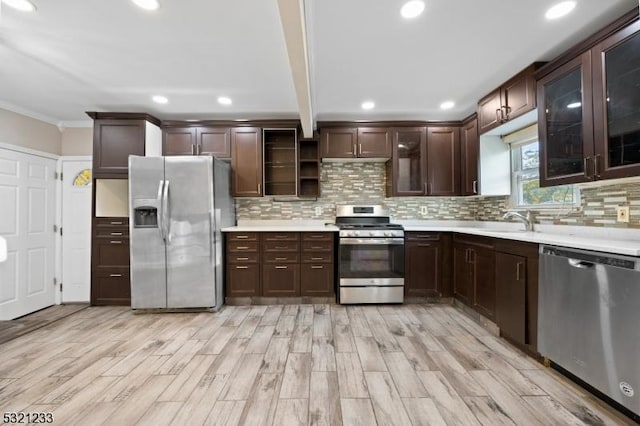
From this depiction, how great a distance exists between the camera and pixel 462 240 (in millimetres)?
3244

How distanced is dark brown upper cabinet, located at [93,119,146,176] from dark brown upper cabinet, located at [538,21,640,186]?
4204 millimetres

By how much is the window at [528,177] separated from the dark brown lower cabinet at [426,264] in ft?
3.06

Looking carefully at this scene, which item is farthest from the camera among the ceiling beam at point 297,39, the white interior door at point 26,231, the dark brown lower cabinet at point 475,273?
the white interior door at point 26,231

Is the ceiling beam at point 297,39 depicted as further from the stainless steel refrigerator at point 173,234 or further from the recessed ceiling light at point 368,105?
the stainless steel refrigerator at point 173,234

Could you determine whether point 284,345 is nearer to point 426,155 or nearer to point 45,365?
point 45,365

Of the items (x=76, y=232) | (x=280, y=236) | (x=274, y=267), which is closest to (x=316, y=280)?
(x=274, y=267)

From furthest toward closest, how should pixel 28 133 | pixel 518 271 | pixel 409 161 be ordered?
pixel 409 161 → pixel 28 133 → pixel 518 271

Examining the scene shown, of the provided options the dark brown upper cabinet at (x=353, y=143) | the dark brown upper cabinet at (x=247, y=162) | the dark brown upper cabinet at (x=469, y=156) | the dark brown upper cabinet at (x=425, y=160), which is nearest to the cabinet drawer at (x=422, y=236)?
the dark brown upper cabinet at (x=425, y=160)

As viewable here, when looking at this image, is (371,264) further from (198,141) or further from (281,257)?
(198,141)

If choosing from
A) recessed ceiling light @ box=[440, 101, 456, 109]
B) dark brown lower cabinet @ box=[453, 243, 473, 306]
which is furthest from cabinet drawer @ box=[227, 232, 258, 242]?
recessed ceiling light @ box=[440, 101, 456, 109]

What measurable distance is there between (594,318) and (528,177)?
73.5 inches

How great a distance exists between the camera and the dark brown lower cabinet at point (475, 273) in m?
2.68

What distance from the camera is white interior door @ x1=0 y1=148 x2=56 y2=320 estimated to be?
10.4ft

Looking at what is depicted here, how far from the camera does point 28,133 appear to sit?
344 centimetres
